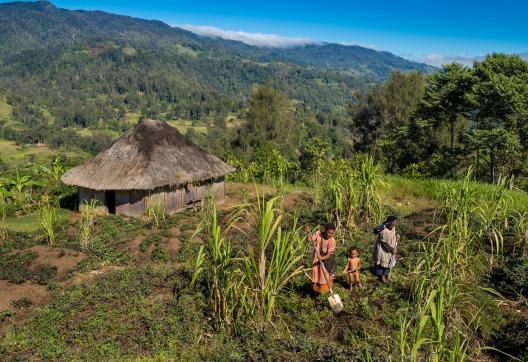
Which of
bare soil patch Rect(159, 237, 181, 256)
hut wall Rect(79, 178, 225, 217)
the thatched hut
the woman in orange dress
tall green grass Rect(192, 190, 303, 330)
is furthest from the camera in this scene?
hut wall Rect(79, 178, 225, 217)

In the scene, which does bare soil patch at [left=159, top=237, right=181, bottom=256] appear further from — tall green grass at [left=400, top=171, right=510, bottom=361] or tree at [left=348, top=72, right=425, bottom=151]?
tree at [left=348, top=72, right=425, bottom=151]

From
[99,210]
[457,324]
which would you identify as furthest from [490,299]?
[99,210]

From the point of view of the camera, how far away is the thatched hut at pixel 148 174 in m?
17.0

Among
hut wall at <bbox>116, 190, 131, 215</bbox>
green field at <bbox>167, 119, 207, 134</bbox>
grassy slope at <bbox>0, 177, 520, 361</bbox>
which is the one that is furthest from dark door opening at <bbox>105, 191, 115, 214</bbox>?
green field at <bbox>167, 119, 207, 134</bbox>

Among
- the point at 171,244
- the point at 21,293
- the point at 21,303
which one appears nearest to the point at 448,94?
the point at 171,244

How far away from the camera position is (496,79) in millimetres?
19203

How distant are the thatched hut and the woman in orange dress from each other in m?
9.79

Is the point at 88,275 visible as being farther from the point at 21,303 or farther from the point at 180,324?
the point at 180,324

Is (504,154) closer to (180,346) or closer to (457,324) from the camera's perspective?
(457,324)

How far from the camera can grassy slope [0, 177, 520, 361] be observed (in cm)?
589

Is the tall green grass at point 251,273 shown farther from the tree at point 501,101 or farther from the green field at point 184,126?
the green field at point 184,126

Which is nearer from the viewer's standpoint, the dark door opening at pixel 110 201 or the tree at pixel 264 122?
the dark door opening at pixel 110 201

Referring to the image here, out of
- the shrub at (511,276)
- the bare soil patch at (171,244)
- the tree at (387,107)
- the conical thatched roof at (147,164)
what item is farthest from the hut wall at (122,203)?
the tree at (387,107)

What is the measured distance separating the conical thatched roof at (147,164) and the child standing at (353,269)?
10401 mm
